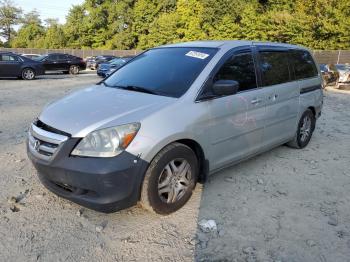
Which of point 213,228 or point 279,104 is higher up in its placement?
point 279,104

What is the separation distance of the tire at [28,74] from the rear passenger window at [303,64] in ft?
52.2

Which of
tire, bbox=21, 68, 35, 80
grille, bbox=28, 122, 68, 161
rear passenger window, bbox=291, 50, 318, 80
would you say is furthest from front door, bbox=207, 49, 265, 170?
tire, bbox=21, 68, 35, 80

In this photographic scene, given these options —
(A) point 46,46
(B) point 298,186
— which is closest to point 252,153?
(B) point 298,186

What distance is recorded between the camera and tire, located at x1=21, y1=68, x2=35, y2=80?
60.8 feet

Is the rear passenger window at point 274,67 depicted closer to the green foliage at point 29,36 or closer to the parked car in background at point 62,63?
the parked car in background at point 62,63

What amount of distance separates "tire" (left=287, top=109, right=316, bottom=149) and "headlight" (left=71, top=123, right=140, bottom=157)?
3611 mm

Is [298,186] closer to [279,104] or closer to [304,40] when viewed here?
[279,104]

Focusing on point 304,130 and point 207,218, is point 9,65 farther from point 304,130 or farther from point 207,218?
point 207,218

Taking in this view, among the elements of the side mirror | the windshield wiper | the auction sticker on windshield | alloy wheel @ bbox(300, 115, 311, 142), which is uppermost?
the auction sticker on windshield

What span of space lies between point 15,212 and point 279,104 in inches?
143

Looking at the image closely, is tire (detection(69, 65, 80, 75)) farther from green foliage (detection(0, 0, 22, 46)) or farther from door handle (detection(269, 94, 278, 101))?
green foliage (detection(0, 0, 22, 46))

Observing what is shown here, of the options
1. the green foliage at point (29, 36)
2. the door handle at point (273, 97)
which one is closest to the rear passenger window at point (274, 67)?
Result: the door handle at point (273, 97)

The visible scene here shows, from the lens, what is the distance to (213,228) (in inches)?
139

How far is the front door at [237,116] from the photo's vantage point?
4.08 meters
